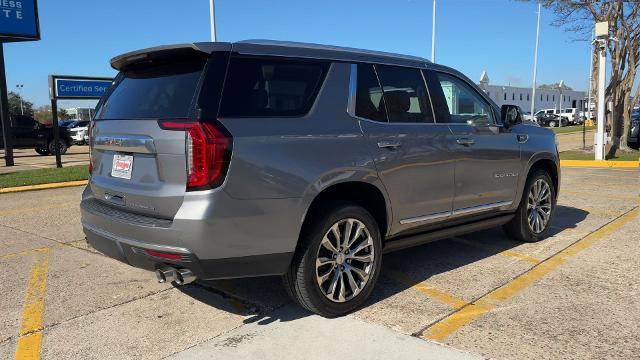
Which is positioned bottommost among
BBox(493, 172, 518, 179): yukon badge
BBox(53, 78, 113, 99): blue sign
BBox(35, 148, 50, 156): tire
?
BBox(35, 148, 50, 156): tire

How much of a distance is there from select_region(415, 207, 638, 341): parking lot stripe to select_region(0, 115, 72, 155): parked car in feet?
71.7

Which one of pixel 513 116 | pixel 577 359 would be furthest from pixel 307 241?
pixel 513 116

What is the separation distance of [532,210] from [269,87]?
3728mm

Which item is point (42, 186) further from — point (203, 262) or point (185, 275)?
point (203, 262)

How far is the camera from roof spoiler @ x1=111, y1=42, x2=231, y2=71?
3.45 m

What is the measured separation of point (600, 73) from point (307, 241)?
14676mm

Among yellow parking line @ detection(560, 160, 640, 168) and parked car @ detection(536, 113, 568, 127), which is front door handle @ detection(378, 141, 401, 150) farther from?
parked car @ detection(536, 113, 568, 127)

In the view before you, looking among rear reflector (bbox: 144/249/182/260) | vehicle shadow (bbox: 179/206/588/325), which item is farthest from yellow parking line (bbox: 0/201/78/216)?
rear reflector (bbox: 144/249/182/260)

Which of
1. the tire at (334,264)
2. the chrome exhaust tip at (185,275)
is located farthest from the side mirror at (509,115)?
the chrome exhaust tip at (185,275)

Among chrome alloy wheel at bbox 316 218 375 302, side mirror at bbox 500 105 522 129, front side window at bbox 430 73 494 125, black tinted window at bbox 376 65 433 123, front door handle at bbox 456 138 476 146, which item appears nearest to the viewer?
chrome alloy wheel at bbox 316 218 375 302

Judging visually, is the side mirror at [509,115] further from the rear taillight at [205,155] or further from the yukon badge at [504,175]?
the rear taillight at [205,155]

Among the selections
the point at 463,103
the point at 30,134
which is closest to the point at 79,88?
the point at 30,134

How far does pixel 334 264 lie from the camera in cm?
388

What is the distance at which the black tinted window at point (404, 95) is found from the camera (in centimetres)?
437
